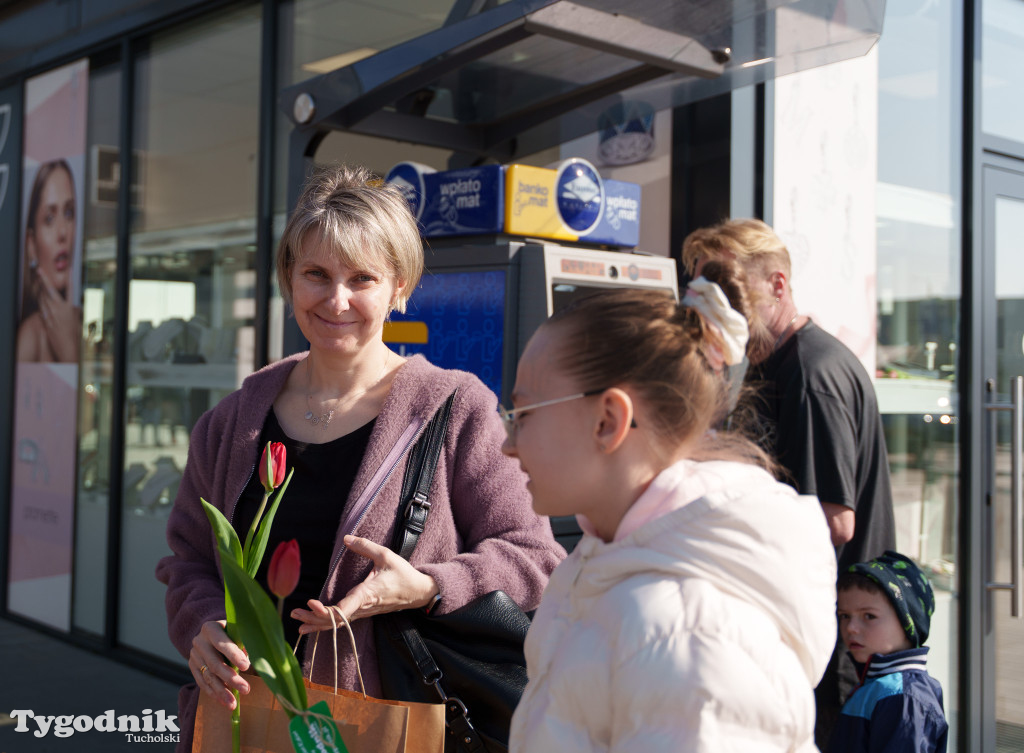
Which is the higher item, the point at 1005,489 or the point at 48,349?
the point at 48,349

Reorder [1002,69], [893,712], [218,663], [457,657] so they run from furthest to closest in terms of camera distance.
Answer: [1002,69] < [893,712] < [457,657] < [218,663]

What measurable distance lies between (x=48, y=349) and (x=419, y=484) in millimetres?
4966

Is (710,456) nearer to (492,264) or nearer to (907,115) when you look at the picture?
(492,264)

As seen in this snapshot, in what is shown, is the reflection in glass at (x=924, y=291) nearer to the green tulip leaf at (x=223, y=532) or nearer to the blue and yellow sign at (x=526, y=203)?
the blue and yellow sign at (x=526, y=203)

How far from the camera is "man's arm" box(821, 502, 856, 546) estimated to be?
8.52ft

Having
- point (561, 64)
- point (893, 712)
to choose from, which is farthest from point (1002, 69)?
point (893, 712)

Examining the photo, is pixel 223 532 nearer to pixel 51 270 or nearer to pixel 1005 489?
pixel 1005 489

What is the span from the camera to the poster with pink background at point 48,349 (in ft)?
18.8

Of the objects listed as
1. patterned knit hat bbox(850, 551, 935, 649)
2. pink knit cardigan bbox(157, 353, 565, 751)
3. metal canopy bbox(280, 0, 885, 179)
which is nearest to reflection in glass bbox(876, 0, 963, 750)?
metal canopy bbox(280, 0, 885, 179)

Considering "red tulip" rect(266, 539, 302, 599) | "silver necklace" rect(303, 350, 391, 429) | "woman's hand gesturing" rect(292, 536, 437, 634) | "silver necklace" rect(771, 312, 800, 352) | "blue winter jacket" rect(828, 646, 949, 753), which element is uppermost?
"silver necklace" rect(771, 312, 800, 352)

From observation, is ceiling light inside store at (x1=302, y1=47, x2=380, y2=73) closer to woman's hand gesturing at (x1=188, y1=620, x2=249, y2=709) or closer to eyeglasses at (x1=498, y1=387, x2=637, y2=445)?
woman's hand gesturing at (x1=188, y1=620, x2=249, y2=709)

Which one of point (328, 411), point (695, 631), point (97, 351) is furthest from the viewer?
point (97, 351)

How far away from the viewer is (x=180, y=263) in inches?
208

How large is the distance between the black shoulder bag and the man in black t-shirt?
3.92 ft
